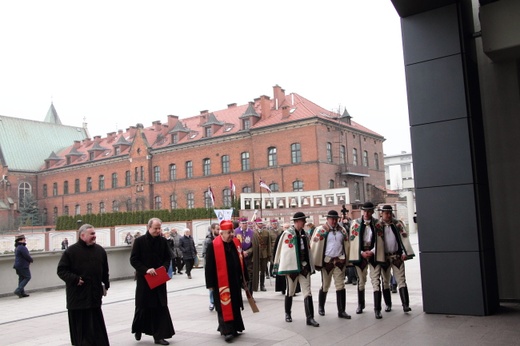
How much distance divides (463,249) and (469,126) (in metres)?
2.05

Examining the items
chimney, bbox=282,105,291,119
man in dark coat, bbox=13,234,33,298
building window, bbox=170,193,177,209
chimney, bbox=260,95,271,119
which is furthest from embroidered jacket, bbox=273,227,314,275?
building window, bbox=170,193,177,209

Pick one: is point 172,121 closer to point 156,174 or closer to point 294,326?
point 156,174

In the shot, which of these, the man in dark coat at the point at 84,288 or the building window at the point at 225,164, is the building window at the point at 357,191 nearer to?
the building window at the point at 225,164

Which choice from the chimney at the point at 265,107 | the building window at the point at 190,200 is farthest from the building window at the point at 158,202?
the chimney at the point at 265,107

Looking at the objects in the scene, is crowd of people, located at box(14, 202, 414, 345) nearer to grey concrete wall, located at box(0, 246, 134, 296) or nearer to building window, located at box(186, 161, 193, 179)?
grey concrete wall, located at box(0, 246, 134, 296)

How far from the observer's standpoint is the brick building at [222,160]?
158 ft

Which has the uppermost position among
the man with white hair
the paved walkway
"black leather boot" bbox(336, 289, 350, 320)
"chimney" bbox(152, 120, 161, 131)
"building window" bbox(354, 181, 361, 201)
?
"chimney" bbox(152, 120, 161, 131)

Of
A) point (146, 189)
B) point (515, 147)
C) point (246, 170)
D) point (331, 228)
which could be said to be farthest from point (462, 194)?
point (146, 189)

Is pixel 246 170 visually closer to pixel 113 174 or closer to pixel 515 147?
pixel 113 174

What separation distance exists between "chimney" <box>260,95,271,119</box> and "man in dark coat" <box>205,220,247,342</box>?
44.4 metres

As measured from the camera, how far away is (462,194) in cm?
847

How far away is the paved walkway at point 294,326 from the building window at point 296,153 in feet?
117

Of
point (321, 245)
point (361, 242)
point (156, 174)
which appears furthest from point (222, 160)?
point (361, 242)

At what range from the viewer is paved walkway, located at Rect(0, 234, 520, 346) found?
716 cm
